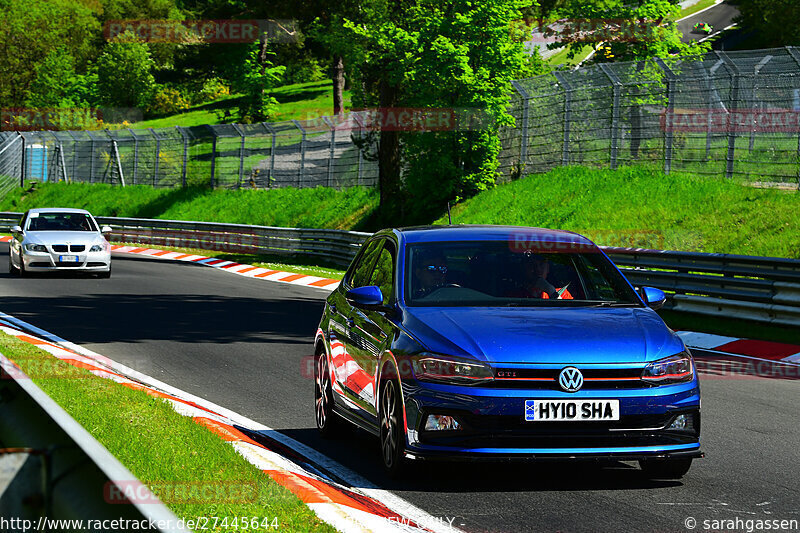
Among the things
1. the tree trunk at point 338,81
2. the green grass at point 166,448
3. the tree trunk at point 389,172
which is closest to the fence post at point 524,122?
the tree trunk at point 389,172

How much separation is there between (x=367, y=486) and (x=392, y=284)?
1.55m

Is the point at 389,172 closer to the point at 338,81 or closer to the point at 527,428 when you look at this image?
the point at 527,428

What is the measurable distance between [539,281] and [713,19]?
76.8 meters

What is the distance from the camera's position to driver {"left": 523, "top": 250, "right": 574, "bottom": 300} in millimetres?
7668

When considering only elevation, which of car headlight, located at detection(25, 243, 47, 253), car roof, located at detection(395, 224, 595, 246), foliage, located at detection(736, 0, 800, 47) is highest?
foliage, located at detection(736, 0, 800, 47)

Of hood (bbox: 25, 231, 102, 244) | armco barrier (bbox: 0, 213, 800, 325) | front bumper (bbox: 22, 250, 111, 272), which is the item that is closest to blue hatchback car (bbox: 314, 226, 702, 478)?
armco barrier (bbox: 0, 213, 800, 325)

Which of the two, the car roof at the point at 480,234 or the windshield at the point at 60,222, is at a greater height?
the car roof at the point at 480,234

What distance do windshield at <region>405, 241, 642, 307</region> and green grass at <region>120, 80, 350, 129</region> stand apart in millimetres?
79595

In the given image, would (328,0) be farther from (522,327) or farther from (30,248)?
(522,327)

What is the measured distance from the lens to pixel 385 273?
8.04 meters

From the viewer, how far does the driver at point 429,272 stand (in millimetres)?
7566

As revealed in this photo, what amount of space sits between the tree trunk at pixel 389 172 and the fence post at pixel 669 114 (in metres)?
9.76

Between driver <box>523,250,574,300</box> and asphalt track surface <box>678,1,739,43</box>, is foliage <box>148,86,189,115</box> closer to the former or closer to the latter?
asphalt track surface <box>678,1,739,43</box>

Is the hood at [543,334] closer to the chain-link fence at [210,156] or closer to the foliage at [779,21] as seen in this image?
the chain-link fence at [210,156]
